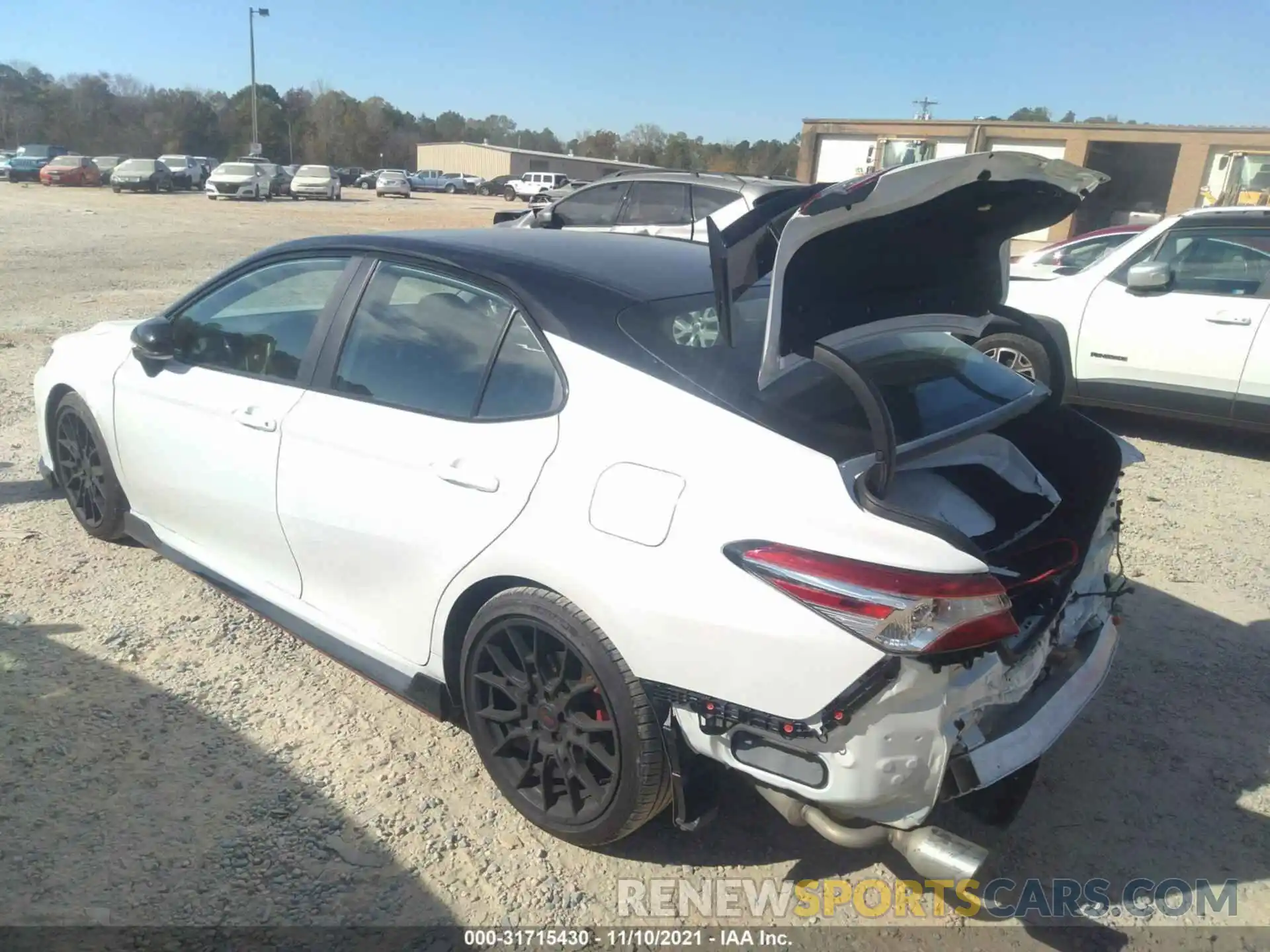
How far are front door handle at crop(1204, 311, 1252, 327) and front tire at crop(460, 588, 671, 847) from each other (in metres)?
5.84

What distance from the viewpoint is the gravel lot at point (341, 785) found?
255cm

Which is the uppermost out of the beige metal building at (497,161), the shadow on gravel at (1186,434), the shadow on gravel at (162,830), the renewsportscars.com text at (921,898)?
the beige metal building at (497,161)

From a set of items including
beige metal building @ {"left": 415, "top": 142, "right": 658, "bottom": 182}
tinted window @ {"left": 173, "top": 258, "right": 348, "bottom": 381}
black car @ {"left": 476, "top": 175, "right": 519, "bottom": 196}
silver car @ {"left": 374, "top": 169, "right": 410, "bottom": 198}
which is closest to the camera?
tinted window @ {"left": 173, "top": 258, "right": 348, "bottom": 381}

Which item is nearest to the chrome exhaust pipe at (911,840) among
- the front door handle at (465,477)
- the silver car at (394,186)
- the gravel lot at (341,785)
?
the gravel lot at (341,785)

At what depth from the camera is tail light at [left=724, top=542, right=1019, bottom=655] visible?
80.8 inches

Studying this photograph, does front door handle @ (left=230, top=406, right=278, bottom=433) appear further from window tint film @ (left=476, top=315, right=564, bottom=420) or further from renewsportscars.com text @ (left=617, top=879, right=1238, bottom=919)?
renewsportscars.com text @ (left=617, top=879, right=1238, bottom=919)

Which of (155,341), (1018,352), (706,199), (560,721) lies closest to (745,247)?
(560,721)

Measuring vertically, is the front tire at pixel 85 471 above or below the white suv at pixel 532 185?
below

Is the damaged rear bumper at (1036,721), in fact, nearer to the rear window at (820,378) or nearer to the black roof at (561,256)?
the rear window at (820,378)

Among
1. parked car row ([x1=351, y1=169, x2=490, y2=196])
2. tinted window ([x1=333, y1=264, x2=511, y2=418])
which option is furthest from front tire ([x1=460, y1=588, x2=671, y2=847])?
parked car row ([x1=351, y1=169, x2=490, y2=196])

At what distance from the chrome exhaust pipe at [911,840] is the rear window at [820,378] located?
0.89 metres

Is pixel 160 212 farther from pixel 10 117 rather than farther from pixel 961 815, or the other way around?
pixel 10 117

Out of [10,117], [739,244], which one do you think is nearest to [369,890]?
[739,244]

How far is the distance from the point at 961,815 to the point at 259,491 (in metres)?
2.59
